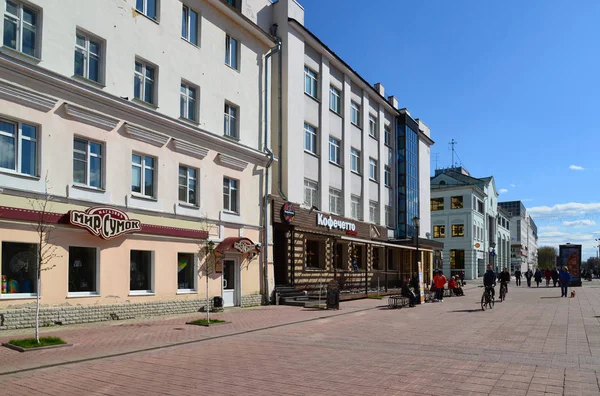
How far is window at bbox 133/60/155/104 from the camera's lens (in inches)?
720

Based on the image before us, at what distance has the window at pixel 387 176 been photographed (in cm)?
3916

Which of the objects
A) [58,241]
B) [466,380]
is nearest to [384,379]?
[466,380]

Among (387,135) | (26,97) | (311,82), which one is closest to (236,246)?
(26,97)

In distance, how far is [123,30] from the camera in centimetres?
1755

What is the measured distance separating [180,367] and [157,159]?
10.7m

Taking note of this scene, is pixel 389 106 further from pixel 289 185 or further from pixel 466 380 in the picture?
pixel 466 380

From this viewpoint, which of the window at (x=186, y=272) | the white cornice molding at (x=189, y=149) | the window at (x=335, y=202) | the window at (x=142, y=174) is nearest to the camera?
the window at (x=142, y=174)

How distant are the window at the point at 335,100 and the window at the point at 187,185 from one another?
1302cm

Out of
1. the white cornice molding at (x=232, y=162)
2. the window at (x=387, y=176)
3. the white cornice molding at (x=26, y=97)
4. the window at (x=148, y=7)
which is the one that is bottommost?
the white cornice molding at (x=232, y=162)

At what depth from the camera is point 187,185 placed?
20.2 meters

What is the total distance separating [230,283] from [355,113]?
55.6 feet

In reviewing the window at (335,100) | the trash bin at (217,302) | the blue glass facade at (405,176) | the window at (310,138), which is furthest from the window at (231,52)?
the blue glass facade at (405,176)

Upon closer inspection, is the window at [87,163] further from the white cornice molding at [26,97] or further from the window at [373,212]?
the window at [373,212]

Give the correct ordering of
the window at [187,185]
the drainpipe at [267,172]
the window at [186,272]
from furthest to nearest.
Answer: the drainpipe at [267,172] → the window at [187,185] → the window at [186,272]
